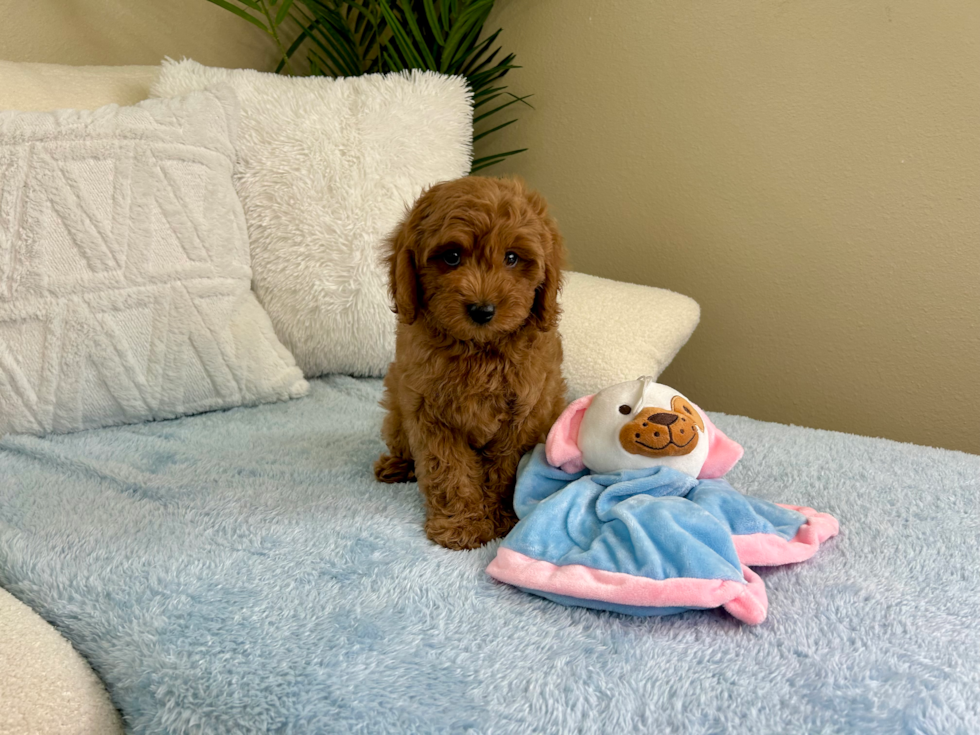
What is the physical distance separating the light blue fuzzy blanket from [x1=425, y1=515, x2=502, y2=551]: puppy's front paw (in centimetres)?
3

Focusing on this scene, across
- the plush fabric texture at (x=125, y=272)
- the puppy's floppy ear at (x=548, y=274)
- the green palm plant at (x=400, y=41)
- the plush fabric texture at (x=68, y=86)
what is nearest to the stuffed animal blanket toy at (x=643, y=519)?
the puppy's floppy ear at (x=548, y=274)

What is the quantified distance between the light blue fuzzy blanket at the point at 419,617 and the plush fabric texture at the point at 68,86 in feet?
3.24

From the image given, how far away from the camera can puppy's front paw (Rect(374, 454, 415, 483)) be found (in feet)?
5.43

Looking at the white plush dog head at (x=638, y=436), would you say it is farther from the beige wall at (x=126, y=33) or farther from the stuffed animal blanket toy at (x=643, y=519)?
the beige wall at (x=126, y=33)

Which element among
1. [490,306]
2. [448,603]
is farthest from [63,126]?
[448,603]

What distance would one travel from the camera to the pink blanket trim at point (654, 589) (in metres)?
1.10

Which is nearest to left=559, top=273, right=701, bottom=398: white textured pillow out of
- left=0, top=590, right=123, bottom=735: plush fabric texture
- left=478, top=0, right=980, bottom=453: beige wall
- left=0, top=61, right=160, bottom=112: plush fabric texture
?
left=478, top=0, right=980, bottom=453: beige wall

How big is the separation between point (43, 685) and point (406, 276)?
2.93 ft

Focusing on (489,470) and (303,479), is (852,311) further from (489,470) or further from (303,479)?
(303,479)

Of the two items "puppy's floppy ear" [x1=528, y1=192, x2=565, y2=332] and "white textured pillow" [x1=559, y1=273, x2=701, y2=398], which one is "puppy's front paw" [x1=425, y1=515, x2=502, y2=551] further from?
"white textured pillow" [x1=559, y1=273, x2=701, y2=398]

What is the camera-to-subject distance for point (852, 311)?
2150 mm

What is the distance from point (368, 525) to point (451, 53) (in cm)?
197

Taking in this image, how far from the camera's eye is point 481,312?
1.31m

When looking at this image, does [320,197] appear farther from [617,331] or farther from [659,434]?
[659,434]
